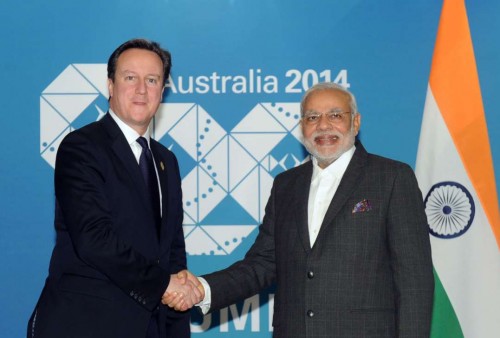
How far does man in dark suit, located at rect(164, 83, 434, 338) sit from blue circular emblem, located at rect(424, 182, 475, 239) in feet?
4.28

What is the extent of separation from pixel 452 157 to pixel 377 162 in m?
1.38

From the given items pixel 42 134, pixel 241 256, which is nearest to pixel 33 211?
pixel 42 134

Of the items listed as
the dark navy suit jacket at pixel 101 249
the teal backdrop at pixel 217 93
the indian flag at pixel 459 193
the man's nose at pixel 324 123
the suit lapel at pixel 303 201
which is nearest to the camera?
the dark navy suit jacket at pixel 101 249

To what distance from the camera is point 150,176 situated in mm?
3164

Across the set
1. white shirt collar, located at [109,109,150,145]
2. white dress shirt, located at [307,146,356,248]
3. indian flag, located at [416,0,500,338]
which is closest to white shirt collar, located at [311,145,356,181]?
white dress shirt, located at [307,146,356,248]

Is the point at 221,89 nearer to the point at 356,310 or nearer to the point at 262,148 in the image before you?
the point at 262,148

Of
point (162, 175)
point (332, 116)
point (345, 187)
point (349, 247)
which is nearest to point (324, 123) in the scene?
point (332, 116)

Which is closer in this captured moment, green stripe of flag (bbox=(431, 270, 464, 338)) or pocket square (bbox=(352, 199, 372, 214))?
pocket square (bbox=(352, 199, 372, 214))

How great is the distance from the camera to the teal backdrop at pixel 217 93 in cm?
447

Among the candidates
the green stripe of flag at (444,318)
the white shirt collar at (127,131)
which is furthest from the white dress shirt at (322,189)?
the green stripe of flag at (444,318)

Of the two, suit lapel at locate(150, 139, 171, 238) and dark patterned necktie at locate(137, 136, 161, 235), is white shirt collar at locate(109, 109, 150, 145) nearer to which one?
dark patterned necktie at locate(137, 136, 161, 235)

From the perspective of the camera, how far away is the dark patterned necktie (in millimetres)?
3107

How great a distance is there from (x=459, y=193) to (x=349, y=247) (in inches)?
61.1

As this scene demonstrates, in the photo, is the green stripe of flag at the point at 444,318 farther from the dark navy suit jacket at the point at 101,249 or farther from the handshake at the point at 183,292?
the dark navy suit jacket at the point at 101,249
